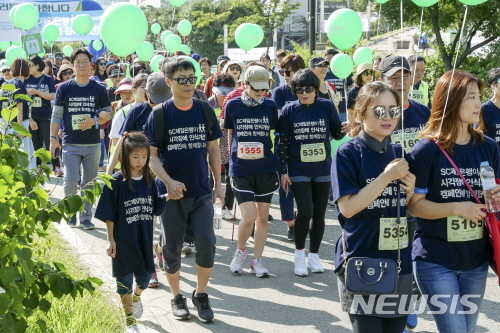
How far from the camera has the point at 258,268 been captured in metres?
7.10

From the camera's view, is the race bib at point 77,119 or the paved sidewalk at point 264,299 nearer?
the paved sidewalk at point 264,299

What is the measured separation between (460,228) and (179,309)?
2758mm

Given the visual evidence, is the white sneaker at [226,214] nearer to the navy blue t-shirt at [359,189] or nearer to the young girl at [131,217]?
the young girl at [131,217]

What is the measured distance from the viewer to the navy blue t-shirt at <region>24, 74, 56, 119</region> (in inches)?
506

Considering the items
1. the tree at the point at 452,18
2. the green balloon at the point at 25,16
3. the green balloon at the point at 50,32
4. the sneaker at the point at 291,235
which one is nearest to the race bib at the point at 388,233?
the sneaker at the point at 291,235

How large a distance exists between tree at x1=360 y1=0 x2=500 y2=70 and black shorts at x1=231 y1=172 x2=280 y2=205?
13.4m

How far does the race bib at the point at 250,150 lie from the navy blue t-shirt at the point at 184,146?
125 cm

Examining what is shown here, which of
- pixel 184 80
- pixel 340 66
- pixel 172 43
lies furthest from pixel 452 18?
pixel 184 80

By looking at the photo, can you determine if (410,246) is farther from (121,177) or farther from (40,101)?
(40,101)

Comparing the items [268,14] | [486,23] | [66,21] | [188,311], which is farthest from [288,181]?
[268,14]

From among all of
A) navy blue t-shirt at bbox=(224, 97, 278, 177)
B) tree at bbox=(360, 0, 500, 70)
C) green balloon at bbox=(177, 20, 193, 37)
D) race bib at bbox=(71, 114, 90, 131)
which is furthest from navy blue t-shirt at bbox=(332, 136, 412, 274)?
green balloon at bbox=(177, 20, 193, 37)

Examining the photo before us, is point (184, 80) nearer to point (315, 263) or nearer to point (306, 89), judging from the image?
point (306, 89)

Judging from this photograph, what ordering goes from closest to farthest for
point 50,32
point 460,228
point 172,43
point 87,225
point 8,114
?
point 8,114 < point 460,228 < point 87,225 < point 172,43 < point 50,32

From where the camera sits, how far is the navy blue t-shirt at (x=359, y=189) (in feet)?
12.4
